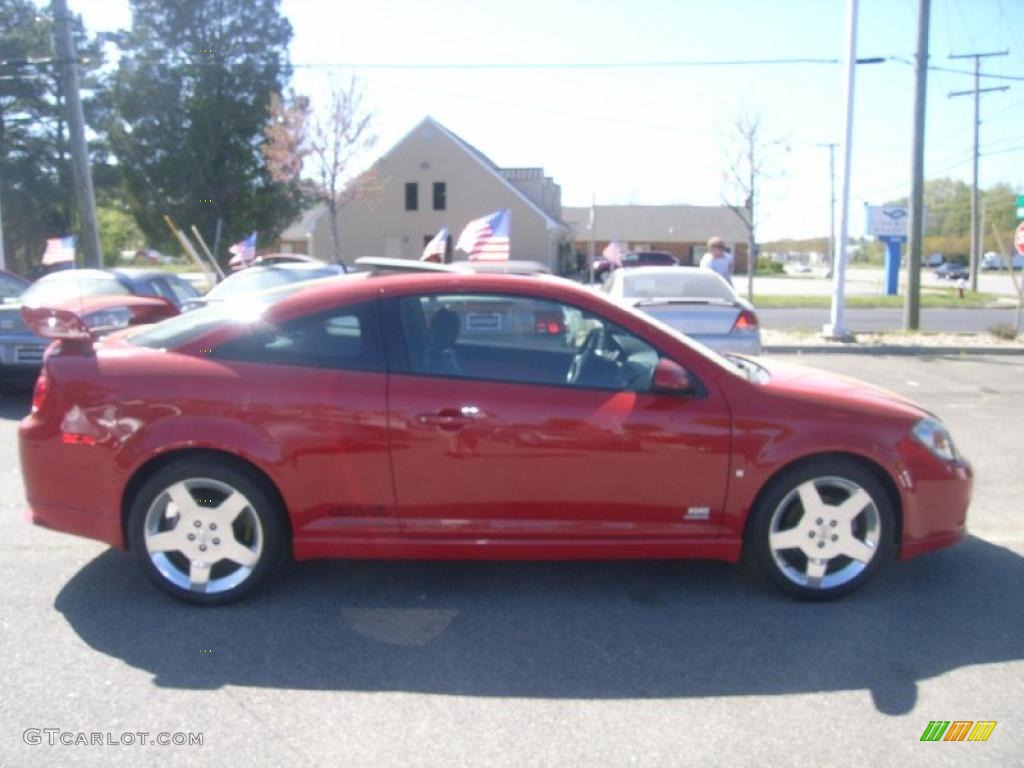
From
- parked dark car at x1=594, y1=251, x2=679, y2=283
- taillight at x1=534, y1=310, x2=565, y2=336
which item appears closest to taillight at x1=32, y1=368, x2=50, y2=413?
taillight at x1=534, y1=310, x2=565, y2=336

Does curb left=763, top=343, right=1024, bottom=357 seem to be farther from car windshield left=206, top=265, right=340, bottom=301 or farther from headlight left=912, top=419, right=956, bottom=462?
headlight left=912, top=419, right=956, bottom=462

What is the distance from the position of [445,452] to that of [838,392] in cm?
192

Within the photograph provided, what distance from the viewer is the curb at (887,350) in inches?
572

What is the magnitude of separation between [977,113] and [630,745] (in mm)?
44700

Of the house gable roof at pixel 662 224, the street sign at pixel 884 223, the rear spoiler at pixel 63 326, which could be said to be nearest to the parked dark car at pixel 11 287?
the rear spoiler at pixel 63 326

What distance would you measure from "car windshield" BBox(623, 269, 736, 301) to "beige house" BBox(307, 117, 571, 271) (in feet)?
110

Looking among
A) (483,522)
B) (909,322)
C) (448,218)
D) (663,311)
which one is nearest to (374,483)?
(483,522)

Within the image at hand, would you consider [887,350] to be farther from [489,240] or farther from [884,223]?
[884,223]

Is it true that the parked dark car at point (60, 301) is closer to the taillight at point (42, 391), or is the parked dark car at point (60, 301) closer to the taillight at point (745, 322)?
the taillight at point (42, 391)

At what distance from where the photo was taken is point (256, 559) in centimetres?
402

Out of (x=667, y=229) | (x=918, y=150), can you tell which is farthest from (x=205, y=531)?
(x=667, y=229)

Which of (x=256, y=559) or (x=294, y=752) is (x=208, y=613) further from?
(x=294, y=752)

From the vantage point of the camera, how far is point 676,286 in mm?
10031
